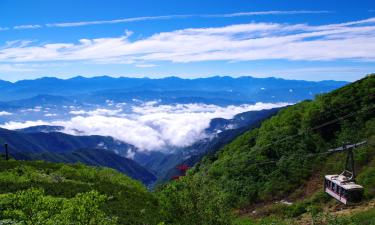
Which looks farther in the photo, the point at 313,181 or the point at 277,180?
the point at 277,180

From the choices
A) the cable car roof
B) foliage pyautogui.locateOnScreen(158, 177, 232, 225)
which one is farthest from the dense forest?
the cable car roof

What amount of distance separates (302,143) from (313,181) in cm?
892

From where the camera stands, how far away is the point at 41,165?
5597 centimetres

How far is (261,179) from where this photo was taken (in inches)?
1898

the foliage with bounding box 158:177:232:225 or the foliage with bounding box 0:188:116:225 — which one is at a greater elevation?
the foliage with bounding box 0:188:116:225

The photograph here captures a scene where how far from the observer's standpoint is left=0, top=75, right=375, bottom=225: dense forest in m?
25.2

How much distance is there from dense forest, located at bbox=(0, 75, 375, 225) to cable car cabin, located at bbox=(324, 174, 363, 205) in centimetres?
135

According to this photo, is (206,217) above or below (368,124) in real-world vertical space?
below

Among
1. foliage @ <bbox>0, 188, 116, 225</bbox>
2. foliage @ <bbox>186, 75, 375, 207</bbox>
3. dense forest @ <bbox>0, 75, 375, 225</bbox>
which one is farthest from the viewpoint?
foliage @ <bbox>186, 75, 375, 207</bbox>

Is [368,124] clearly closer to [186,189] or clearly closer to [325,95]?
[325,95]

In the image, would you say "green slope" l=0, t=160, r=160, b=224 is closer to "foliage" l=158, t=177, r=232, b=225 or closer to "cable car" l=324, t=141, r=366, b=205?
"foliage" l=158, t=177, r=232, b=225

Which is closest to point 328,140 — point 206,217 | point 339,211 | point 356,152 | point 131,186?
point 356,152

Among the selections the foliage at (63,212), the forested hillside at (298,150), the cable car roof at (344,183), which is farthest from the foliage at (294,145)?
the foliage at (63,212)

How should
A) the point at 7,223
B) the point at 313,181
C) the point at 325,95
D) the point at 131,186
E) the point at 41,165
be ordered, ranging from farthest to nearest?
the point at 325,95 < the point at 41,165 < the point at 131,186 < the point at 313,181 < the point at 7,223
